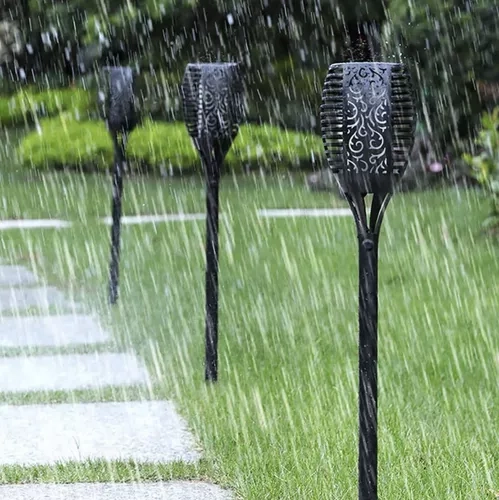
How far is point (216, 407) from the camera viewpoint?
17.2ft

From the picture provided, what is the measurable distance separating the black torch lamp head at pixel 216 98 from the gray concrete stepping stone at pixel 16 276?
3665mm

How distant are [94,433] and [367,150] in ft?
7.10

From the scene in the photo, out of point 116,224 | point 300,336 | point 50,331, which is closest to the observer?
point 300,336

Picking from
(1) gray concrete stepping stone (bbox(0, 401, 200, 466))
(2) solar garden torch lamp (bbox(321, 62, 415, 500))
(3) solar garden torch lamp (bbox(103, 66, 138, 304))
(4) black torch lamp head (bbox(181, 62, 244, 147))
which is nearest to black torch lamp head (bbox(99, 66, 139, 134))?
(3) solar garden torch lamp (bbox(103, 66, 138, 304))

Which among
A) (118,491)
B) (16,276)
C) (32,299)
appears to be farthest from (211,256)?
(16,276)

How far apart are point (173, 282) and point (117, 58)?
11340mm

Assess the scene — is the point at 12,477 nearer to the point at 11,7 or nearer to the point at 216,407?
the point at 216,407

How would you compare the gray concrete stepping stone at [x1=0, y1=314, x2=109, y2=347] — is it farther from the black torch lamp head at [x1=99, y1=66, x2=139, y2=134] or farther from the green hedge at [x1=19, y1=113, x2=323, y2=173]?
the green hedge at [x1=19, y1=113, x2=323, y2=173]

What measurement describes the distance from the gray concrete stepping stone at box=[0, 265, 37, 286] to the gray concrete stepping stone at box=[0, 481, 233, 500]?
504 centimetres

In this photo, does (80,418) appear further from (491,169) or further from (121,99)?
(491,169)

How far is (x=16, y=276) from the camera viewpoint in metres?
9.46

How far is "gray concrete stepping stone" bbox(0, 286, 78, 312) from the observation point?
321 inches

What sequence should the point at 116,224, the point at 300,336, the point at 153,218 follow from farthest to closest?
1. the point at 153,218
2. the point at 116,224
3. the point at 300,336

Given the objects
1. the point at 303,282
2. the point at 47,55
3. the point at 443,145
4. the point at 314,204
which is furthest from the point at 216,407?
the point at 47,55
